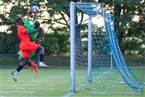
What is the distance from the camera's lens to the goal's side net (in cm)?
1312

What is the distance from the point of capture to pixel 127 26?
104ft

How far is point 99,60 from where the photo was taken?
21.5 metres

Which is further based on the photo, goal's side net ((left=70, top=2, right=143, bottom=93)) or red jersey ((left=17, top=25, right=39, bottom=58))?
goal's side net ((left=70, top=2, right=143, bottom=93))

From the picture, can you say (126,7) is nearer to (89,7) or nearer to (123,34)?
(123,34)

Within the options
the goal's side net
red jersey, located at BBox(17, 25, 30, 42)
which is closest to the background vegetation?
the goal's side net

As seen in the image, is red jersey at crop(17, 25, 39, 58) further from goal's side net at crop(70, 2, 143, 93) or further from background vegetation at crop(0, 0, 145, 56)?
background vegetation at crop(0, 0, 145, 56)

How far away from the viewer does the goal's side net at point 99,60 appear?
13117mm

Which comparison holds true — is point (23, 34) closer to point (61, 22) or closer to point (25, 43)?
point (25, 43)

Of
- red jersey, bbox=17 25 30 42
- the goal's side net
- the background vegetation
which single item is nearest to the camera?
red jersey, bbox=17 25 30 42

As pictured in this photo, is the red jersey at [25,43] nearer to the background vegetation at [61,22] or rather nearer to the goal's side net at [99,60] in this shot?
the goal's side net at [99,60]

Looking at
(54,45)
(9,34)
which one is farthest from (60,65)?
(9,34)

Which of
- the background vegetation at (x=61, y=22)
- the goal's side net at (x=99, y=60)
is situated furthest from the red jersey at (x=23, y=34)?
the background vegetation at (x=61, y=22)

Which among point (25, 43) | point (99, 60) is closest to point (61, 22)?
point (99, 60)

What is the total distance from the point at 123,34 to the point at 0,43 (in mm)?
9156
